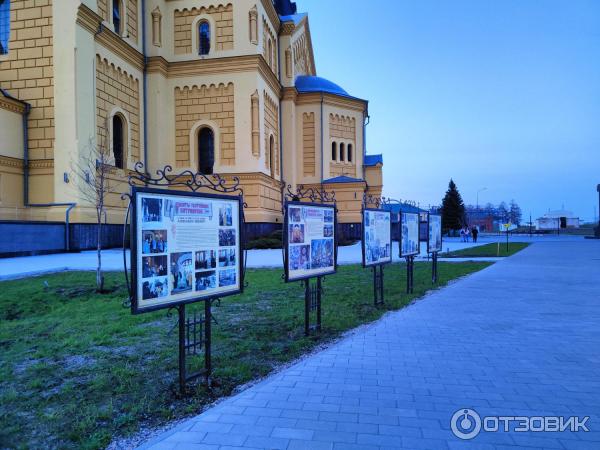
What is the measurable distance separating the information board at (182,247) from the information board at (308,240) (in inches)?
51.5

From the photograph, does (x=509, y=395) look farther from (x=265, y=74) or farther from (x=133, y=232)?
(x=265, y=74)

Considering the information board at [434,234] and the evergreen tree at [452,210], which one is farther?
the evergreen tree at [452,210]

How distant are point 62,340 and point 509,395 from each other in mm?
5694

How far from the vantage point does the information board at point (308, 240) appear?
573 cm

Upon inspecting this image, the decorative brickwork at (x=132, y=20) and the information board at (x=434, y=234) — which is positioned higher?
the decorative brickwork at (x=132, y=20)

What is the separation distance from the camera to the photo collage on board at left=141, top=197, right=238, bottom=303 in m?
3.53

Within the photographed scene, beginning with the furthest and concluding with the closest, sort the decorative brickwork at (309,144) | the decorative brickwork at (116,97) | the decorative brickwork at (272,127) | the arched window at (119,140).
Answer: the decorative brickwork at (309,144)
the decorative brickwork at (272,127)
the arched window at (119,140)
the decorative brickwork at (116,97)

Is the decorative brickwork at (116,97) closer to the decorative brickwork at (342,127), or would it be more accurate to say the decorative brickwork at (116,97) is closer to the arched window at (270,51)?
the arched window at (270,51)

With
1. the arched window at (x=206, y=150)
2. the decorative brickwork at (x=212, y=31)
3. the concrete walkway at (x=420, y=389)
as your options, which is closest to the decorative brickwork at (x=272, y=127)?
the arched window at (x=206, y=150)

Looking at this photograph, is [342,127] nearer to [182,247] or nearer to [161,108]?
[161,108]

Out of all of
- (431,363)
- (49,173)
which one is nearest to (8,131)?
(49,173)

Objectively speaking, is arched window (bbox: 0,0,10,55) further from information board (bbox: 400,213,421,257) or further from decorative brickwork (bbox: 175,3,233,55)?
information board (bbox: 400,213,421,257)

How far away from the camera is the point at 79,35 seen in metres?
19.3

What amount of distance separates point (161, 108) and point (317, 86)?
569 inches
